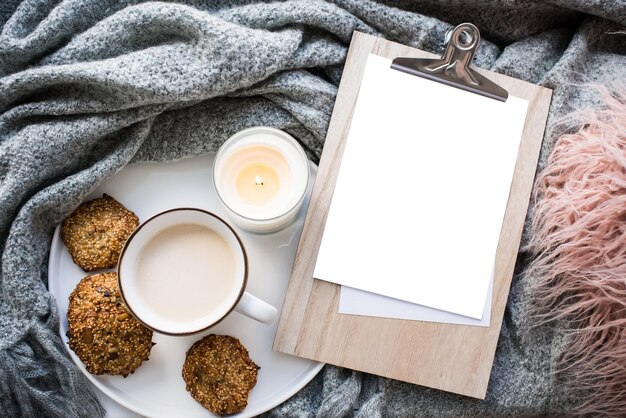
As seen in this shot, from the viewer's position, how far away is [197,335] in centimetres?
67

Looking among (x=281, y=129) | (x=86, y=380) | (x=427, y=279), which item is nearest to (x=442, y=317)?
(x=427, y=279)

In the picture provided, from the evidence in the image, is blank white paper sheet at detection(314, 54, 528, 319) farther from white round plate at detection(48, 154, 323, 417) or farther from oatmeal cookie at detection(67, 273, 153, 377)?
oatmeal cookie at detection(67, 273, 153, 377)

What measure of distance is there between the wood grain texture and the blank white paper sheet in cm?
1

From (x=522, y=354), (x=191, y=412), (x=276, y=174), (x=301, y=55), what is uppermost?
(x=301, y=55)

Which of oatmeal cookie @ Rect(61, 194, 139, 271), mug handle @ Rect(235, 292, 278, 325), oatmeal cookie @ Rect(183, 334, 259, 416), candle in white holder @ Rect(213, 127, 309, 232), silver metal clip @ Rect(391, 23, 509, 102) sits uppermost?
silver metal clip @ Rect(391, 23, 509, 102)

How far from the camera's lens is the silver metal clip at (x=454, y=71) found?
669 mm

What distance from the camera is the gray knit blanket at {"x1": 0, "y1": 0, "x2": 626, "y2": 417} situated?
65 centimetres

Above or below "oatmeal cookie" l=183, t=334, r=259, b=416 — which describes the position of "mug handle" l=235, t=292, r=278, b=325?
above

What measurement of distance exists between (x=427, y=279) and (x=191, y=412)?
0.30m

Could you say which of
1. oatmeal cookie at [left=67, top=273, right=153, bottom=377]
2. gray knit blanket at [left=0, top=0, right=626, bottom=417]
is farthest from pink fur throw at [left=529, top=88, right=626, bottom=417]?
oatmeal cookie at [left=67, top=273, right=153, bottom=377]

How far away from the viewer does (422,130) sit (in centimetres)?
68

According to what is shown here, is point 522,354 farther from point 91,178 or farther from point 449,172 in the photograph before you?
point 91,178

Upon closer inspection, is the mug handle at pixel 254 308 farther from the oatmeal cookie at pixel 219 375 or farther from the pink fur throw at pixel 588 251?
the pink fur throw at pixel 588 251

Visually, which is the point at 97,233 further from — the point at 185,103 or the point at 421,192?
the point at 421,192
